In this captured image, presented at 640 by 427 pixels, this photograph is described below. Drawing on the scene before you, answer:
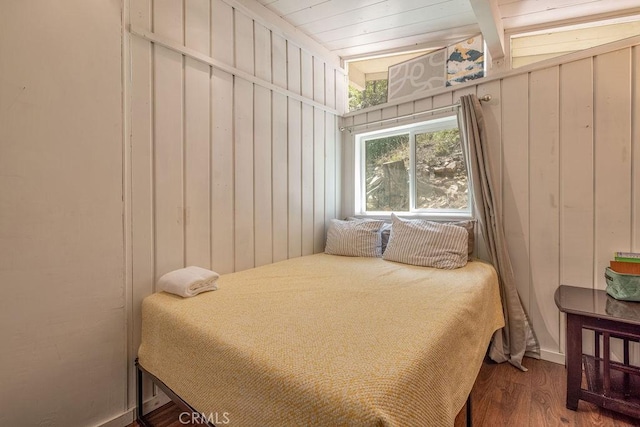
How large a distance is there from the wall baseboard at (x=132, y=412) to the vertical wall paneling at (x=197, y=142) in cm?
76

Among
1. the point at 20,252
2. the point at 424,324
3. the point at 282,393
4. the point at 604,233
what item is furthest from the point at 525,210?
the point at 20,252

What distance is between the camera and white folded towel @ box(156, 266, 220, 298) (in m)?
1.42

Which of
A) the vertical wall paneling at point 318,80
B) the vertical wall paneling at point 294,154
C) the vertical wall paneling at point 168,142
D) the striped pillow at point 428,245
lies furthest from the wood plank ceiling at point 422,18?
the striped pillow at point 428,245

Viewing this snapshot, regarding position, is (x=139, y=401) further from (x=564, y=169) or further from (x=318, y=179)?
(x=564, y=169)

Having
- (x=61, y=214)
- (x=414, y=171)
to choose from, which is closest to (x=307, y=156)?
(x=414, y=171)

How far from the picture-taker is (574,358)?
4.83 feet

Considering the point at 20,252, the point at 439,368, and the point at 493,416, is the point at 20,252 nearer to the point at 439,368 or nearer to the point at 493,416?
the point at 439,368

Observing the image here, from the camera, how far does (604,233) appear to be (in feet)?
5.82

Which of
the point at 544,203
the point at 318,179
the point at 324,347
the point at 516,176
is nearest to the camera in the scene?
the point at 324,347

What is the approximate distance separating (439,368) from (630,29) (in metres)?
2.56

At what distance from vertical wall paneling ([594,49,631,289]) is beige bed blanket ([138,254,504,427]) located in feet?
2.63

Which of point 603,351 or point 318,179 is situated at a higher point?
point 318,179

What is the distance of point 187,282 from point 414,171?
2122 millimetres

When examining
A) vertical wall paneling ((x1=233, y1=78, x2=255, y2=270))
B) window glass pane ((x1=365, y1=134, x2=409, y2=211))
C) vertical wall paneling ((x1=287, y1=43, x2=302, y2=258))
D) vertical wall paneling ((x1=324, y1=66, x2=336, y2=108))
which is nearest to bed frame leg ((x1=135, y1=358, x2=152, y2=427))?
vertical wall paneling ((x1=233, y1=78, x2=255, y2=270))
